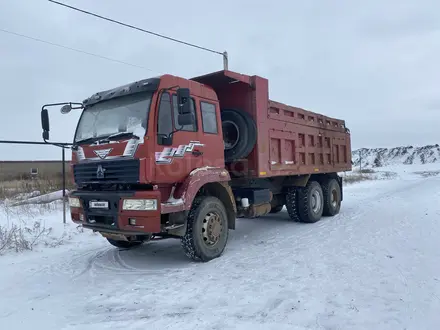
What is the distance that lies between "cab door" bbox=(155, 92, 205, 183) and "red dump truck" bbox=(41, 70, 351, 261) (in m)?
0.02

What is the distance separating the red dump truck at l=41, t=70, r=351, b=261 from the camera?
5.05 metres

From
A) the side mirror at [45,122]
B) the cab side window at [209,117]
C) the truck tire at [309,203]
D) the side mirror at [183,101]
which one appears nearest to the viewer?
the side mirror at [183,101]

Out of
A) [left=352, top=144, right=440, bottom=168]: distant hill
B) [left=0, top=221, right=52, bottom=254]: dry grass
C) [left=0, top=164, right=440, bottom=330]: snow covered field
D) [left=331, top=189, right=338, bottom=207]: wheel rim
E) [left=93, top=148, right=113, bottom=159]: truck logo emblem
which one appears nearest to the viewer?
[left=0, top=164, right=440, bottom=330]: snow covered field

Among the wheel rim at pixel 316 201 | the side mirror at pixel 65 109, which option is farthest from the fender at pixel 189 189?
the wheel rim at pixel 316 201

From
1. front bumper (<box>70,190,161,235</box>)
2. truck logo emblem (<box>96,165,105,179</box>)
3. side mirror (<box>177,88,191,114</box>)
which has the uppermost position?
side mirror (<box>177,88,191,114</box>)

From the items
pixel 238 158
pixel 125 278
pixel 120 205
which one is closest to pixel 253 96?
pixel 238 158

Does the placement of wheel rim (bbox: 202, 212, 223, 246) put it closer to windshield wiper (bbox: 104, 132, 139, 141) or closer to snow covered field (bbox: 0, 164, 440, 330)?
snow covered field (bbox: 0, 164, 440, 330)

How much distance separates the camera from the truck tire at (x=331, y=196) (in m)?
10.2

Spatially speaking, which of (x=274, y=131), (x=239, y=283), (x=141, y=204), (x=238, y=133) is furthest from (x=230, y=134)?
(x=239, y=283)

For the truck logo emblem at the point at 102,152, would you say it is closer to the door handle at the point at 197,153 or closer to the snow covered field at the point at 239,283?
the door handle at the point at 197,153

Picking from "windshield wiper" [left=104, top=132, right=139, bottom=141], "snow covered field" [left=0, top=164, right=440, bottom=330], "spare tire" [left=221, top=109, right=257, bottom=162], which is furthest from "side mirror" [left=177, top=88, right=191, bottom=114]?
"snow covered field" [left=0, top=164, right=440, bottom=330]

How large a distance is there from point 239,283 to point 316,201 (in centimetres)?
570

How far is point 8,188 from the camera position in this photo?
14828mm

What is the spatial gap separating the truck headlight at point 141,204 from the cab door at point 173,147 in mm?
365
